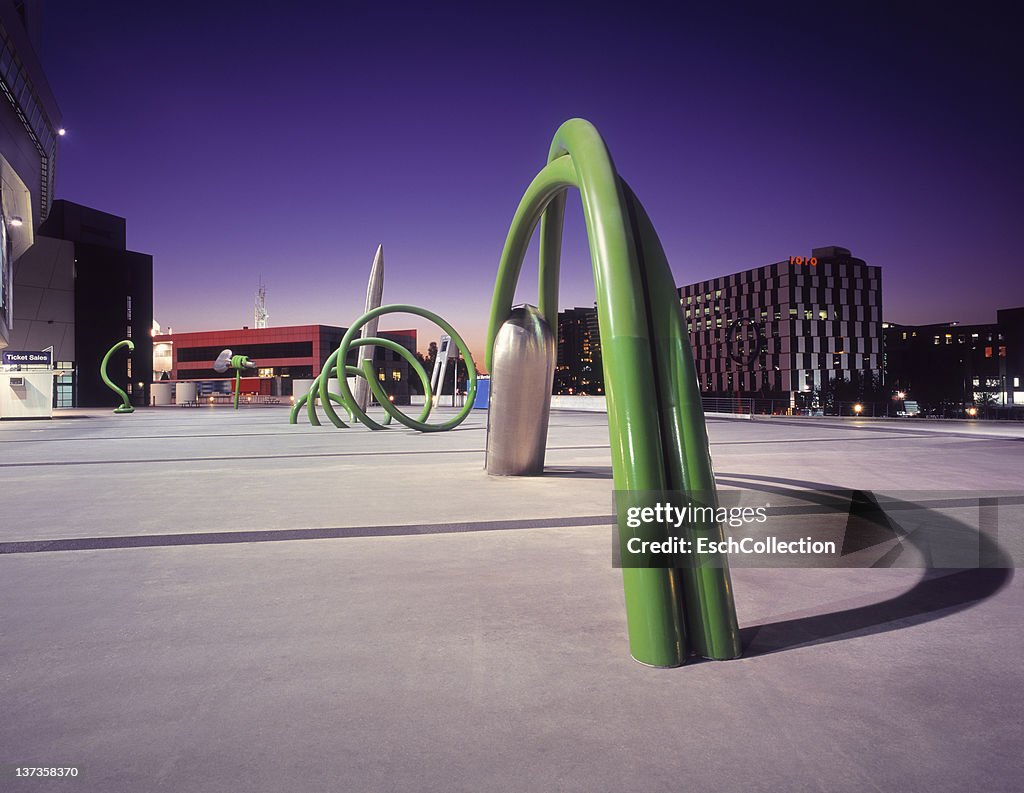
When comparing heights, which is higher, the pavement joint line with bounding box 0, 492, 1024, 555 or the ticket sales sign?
the ticket sales sign

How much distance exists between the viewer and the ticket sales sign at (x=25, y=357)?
3819 centimetres

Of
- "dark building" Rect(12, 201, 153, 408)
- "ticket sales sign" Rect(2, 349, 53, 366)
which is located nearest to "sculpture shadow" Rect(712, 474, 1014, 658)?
"ticket sales sign" Rect(2, 349, 53, 366)

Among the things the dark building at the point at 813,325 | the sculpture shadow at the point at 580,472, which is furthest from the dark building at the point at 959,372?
the sculpture shadow at the point at 580,472

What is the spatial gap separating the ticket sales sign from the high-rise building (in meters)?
4.22

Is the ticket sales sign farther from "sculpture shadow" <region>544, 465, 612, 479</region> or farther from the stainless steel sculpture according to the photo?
the stainless steel sculpture

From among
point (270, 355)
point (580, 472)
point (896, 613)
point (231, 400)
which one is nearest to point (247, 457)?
point (580, 472)

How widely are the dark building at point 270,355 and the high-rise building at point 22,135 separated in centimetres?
4198

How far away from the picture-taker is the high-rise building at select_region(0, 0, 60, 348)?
28328 mm

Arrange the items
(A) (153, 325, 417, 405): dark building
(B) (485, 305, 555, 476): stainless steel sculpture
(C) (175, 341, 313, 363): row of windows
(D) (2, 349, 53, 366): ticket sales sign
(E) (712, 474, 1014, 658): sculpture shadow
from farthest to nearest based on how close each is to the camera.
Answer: (C) (175, 341, 313, 363): row of windows → (A) (153, 325, 417, 405): dark building → (D) (2, 349, 53, 366): ticket sales sign → (B) (485, 305, 555, 476): stainless steel sculpture → (E) (712, 474, 1014, 658): sculpture shadow

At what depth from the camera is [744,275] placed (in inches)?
3684

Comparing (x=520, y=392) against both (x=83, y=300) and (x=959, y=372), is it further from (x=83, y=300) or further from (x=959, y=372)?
(x=959, y=372)

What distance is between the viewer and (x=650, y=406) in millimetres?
3766

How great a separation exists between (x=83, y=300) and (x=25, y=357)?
23.2 meters

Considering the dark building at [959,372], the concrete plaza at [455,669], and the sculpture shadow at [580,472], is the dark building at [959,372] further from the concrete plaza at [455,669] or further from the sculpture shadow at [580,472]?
the concrete plaza at [455,669]
